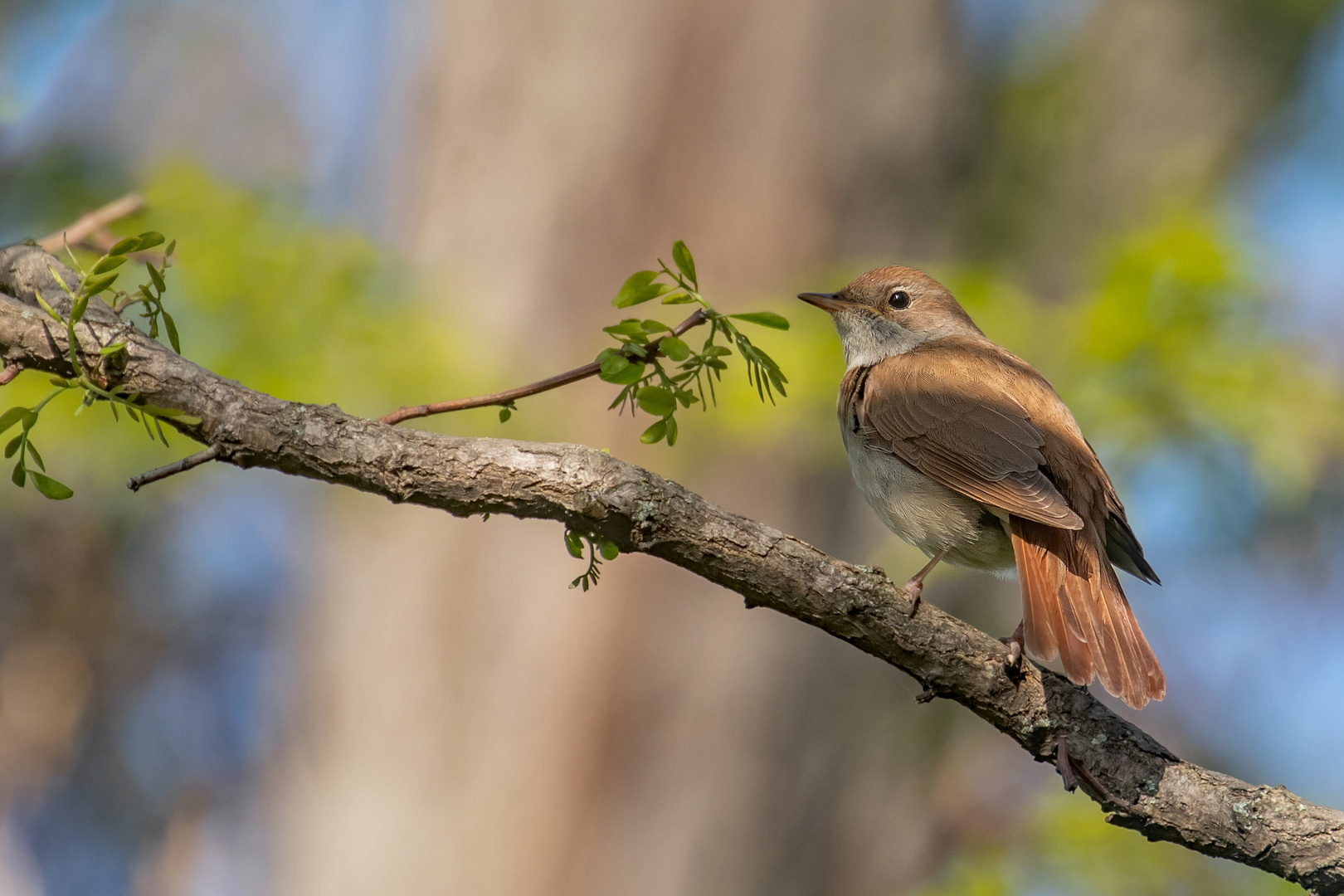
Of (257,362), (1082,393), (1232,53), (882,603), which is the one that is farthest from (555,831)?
(1232,53)

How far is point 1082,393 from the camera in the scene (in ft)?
18.5

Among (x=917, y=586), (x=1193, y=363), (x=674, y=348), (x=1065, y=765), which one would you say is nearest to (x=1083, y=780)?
(x=1065, y=765)

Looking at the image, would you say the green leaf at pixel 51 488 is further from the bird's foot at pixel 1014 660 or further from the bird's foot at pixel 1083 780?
the bird's foot at pixel 1083 780

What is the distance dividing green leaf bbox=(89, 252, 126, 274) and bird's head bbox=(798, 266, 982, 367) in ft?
10.6

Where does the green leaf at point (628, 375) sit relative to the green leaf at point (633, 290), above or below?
below

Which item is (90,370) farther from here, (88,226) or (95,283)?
(88,226)

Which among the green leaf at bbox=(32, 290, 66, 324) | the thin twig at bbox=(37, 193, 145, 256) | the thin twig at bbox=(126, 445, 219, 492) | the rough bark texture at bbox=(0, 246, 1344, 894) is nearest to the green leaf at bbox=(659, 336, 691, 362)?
the rough bark texture at bbox=(0, 246, 1344, 894)

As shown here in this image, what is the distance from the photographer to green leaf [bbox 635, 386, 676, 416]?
2449 mm

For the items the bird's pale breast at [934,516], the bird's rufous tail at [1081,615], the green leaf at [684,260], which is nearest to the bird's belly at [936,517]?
the bird's pale breast at [934,516]

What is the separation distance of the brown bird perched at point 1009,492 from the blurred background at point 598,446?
1367mm

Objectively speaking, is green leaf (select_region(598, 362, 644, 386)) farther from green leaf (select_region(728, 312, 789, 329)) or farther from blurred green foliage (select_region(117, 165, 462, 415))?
blurred green foliage (select_region(117, 165, 462, 415))

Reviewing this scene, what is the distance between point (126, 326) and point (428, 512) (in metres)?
5.58

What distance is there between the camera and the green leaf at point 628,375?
2367mm

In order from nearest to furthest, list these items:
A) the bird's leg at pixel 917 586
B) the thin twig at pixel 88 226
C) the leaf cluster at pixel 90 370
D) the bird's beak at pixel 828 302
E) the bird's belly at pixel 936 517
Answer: the leaf cluster at pixel 90 370, the bird's leg at pixel 917 586, the thin twig at pixel 88 226, the bird's belly at pixel 936 517, the bird's beak at pixel 828 302
